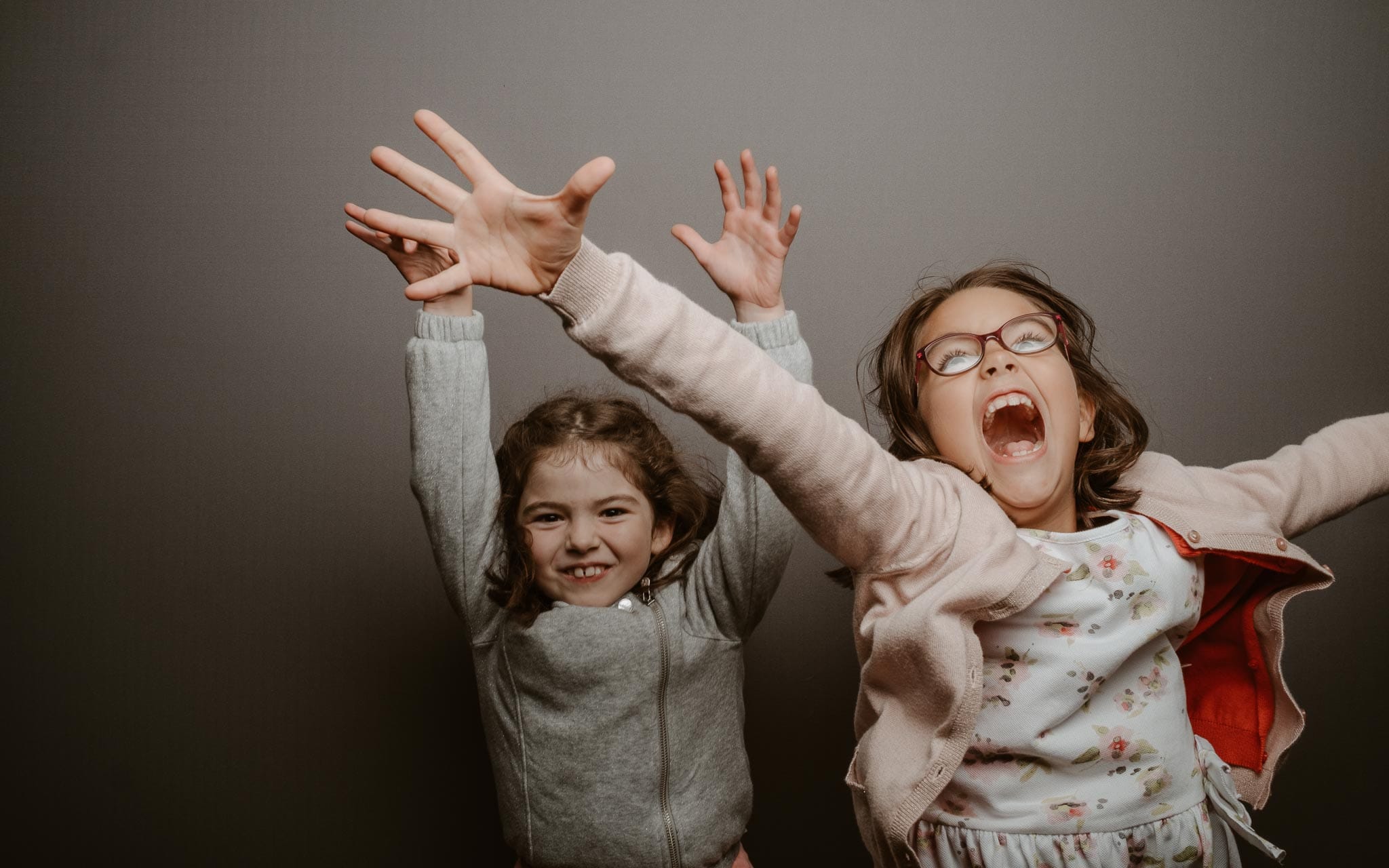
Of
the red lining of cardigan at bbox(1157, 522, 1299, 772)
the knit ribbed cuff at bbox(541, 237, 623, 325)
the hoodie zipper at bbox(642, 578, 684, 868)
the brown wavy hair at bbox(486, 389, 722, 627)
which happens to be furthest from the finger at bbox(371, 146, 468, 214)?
the red lining of cardigan at bbox(1157, 522, 1299, 772)

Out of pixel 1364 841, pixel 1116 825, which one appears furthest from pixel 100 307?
pixel 1364 841

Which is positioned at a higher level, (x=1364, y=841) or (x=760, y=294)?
(x=760, y=294)

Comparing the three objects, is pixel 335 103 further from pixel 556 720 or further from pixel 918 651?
pixel 918 651

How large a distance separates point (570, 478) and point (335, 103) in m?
0.79

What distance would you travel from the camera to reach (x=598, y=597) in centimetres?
116

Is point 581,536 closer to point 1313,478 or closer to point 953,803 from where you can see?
point 953,803

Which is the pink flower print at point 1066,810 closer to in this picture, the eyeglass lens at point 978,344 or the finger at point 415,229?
the eyeglass lens at point 978,344

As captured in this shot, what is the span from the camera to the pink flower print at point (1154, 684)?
3.25 ft

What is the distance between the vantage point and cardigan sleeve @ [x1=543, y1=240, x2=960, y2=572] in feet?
2.45

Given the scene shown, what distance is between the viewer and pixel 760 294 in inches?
43.9

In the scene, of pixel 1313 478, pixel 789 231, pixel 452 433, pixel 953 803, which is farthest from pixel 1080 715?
pixel 452 433

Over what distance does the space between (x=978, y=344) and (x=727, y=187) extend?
32 centimetres

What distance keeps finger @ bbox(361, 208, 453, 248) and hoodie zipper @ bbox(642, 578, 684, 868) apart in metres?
0.56

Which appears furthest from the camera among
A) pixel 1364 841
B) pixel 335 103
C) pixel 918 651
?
pixel 1364 841
